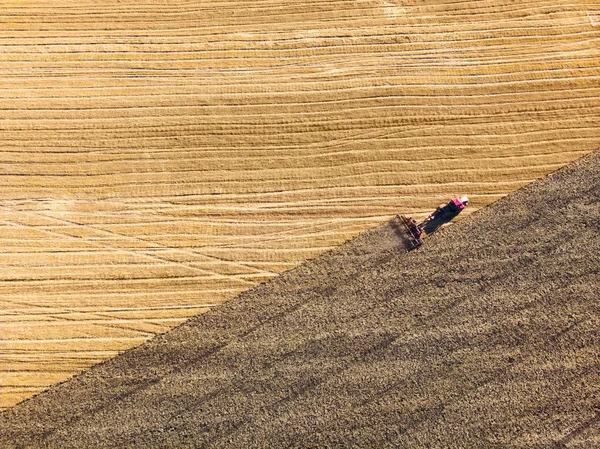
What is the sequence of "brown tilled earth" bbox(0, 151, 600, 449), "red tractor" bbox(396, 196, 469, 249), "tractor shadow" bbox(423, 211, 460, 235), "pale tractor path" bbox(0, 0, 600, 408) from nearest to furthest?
"brown tilled earth" bbox(0, 151, 600, 449) → "pale tractor path" bbox(0, 0, 600, 408) → "red tractor" bbox(396, 196, 469, 249) → "tractor shadow" bbox(423, 211, 460, 235)

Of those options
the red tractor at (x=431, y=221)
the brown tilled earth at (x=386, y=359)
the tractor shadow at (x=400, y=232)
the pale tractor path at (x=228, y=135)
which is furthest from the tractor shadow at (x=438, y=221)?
the tractor shadow at (x=400, y=232)

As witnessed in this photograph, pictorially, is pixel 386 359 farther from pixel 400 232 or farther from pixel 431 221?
pixel 431 221

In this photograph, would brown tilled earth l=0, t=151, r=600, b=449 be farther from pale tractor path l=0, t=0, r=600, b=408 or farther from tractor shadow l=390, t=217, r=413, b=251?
pale tractor path l=0, t=0, r=600, b=408

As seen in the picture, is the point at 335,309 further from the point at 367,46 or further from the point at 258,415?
the point at 367,46

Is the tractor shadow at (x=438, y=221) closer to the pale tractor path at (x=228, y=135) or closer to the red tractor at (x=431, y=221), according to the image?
the red tractor at (x=431, y=221)

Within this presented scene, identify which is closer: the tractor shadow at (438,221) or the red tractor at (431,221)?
the red tractor at (431,221)

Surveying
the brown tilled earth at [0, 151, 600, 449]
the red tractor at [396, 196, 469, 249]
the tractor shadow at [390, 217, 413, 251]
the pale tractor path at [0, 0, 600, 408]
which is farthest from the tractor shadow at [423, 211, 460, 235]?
the tractor shadow at [390, 217, 413, 251]
